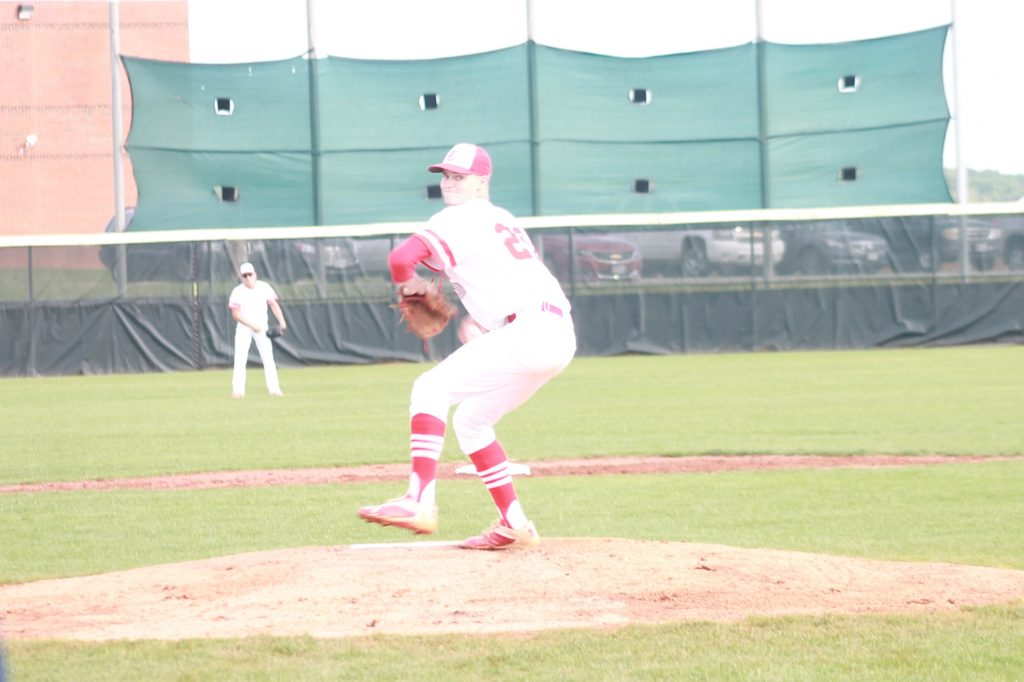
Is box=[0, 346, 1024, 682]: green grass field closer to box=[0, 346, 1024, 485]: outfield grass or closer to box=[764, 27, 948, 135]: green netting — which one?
box=[0, 346, 1024, 485]: outfield grass

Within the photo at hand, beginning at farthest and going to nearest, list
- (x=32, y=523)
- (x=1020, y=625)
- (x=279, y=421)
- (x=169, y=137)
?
(x=169, y=137), (x=279, y=421), (x=32, y=523), (x=1020, y=625)

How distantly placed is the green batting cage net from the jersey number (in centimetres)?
1925

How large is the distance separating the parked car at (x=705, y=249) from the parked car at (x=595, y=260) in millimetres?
224

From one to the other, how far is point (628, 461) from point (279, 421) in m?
4.72

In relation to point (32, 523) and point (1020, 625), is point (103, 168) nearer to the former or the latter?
point (32, 523)

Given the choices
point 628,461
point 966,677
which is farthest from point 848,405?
point 966,677

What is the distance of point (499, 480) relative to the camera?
5836 millimetres

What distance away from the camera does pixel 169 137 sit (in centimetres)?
2458

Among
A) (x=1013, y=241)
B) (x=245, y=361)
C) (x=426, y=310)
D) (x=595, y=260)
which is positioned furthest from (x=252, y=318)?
(x=1013, y=241)

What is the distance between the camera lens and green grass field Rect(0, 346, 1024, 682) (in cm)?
424

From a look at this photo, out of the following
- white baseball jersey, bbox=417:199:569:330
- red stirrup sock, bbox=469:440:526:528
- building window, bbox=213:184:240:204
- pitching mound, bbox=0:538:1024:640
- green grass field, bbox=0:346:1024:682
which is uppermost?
building window, bbox=213:184:240:204

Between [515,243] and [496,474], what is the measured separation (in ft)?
3.34

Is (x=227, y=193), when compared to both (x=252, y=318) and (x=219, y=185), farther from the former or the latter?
(x=252, y=318)

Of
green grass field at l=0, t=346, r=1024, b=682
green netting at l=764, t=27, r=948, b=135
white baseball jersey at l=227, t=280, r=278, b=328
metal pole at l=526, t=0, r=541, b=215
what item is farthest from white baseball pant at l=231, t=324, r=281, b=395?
green netting at l=764, t=27, r=948, b=135
